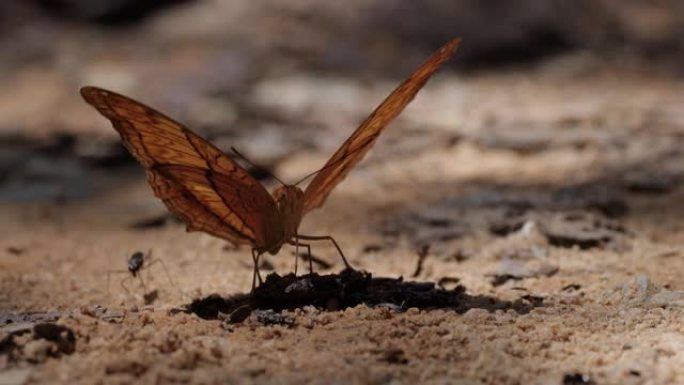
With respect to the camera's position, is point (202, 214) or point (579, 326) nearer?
point (579, 326)

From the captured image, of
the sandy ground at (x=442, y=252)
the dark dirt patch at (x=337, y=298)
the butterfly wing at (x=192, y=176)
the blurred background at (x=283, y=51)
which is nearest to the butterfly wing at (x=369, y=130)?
the butterfly wing at (x=192, y=176)

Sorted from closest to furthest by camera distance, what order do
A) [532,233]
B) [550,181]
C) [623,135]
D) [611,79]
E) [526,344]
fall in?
[526,344], [532,233], [550,181], [623,135], [611,79]

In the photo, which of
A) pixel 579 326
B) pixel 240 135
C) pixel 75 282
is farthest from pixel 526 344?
pixel 240 135

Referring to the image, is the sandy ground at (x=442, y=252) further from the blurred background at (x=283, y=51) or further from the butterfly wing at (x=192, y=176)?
the butterfly wing at (x=192, y=176)

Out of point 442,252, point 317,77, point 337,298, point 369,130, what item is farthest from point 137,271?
point 317,77

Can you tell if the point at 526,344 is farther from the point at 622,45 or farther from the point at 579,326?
the point at 622,45

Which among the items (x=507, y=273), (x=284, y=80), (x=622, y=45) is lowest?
(x=507, y=273)

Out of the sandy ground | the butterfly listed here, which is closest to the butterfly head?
the butterfly

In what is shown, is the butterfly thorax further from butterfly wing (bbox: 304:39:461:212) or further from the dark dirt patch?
the dark dirt patch
